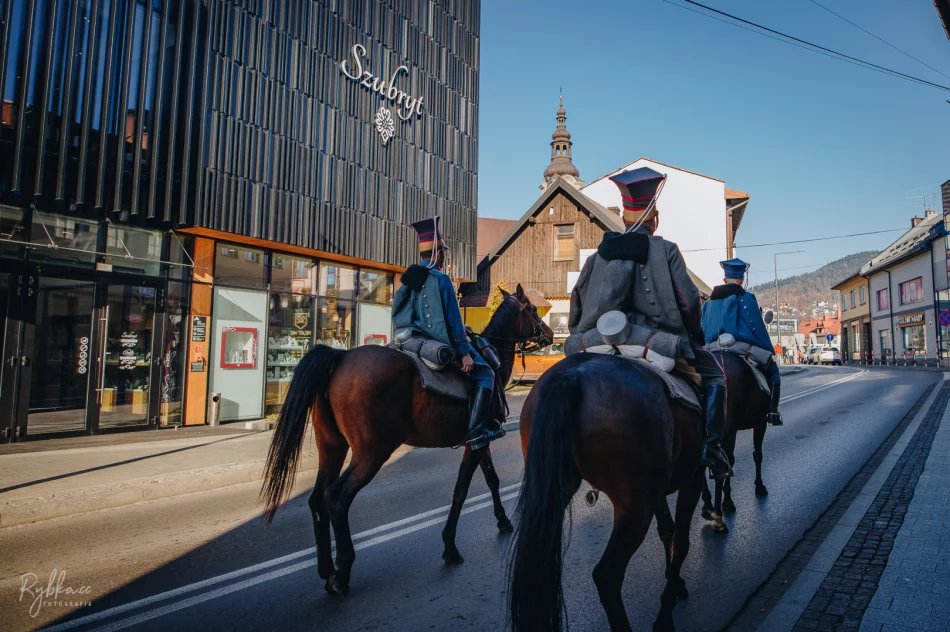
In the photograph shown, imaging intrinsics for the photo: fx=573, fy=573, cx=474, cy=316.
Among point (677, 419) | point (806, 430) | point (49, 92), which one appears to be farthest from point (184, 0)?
point (806, 430)

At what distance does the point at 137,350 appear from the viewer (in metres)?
12.2

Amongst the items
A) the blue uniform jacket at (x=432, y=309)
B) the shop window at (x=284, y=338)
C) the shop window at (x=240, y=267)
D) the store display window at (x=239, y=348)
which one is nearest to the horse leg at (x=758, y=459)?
the blue uniform jacket at (x=432, y=309)

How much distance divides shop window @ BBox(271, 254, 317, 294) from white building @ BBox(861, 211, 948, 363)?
39.5 metres

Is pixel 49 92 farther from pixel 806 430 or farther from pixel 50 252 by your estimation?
pixel 806 430

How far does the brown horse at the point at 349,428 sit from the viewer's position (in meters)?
4.16

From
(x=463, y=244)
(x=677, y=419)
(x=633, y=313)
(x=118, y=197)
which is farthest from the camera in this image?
(x=463, y=244)

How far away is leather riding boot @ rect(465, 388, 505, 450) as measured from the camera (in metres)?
4.89

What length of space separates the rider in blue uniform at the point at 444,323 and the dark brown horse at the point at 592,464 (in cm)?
163

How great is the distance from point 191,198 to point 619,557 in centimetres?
1252

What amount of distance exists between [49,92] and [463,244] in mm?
14172

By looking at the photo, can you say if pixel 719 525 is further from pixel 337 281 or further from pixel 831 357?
pixel 831 357

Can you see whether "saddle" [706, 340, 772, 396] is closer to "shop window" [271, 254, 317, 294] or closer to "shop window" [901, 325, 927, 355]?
"shop window" [271, 254, 317, 294]

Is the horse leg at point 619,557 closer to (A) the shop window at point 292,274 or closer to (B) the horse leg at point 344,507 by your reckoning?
(B) the horse leg at point 344,507

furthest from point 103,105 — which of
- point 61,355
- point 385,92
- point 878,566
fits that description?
point 878,566
